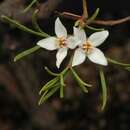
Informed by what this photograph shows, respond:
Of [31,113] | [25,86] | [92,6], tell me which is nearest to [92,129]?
[31,113]

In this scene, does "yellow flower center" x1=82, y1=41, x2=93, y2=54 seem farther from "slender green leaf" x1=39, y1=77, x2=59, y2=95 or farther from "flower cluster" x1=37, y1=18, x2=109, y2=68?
"slender green leaf" x1=39, y1=77, x2=59, y2=95

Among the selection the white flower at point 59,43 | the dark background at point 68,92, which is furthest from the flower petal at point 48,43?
the dark background at point 68,92

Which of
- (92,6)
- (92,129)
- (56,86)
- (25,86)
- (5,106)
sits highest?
(56,86)

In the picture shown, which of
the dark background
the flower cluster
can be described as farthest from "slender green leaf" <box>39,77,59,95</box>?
the dark background

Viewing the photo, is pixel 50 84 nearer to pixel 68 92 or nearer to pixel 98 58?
pixel 98 58

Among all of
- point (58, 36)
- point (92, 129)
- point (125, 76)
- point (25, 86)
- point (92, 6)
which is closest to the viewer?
point (58, 36)

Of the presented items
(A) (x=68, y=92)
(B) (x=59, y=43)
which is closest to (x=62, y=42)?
(B) (x=59, y=43)

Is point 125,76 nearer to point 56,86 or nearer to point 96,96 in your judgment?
point 96,96

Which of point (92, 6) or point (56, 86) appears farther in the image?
point (92, 6)
